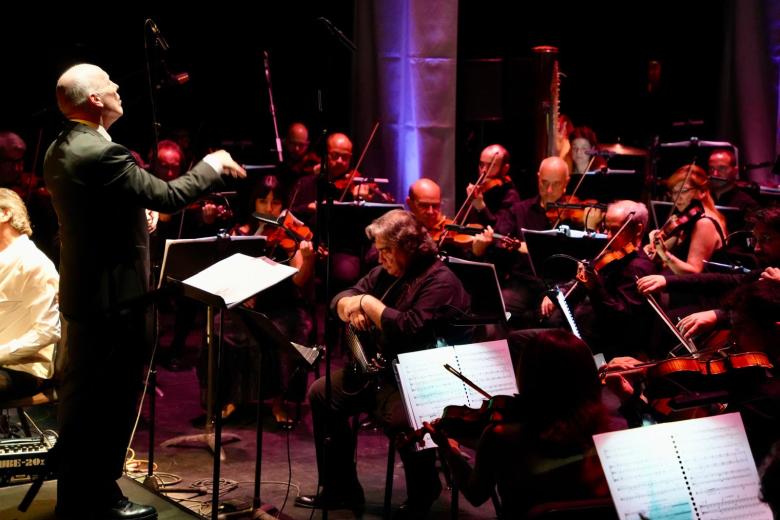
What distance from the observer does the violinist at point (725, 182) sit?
22.6ft

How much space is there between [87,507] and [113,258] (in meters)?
0.95

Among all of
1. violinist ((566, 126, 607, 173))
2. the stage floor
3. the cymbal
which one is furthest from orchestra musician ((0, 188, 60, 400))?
the cymbal

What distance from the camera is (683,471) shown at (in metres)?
2.55

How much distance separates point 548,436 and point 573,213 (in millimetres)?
3933

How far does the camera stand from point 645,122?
413 inches

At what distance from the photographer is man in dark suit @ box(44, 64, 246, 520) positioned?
3.33 metres

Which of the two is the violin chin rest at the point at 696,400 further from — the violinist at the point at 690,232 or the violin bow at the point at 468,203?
the violin bow at the point at 468,203

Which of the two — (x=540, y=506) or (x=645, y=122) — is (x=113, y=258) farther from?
(x=645, y=122)

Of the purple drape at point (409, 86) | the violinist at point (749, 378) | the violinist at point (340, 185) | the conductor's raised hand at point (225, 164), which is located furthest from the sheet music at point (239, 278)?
the purple drape at point (409, 86)

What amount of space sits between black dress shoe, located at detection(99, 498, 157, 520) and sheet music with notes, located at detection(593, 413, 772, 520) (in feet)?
6.46

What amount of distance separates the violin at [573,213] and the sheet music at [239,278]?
290 cm

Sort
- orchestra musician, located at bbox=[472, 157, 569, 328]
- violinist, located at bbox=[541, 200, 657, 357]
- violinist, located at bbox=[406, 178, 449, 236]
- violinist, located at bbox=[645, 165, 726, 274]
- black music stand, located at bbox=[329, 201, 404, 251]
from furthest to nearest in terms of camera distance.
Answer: violinist, located at bbox=[406, 178, 449, 236]
black music stand, located at bbox=[329, 201, 404, 251]
orchestra musician, located at bbox=[472, 157, 569, 328]
violinist, located at bbox=[645, 165, 726, 274]
violinist, located at bbox=[541, 200, 657, 357]

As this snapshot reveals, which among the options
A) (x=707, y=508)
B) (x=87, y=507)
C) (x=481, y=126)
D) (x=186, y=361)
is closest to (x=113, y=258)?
(x=87, y=507)

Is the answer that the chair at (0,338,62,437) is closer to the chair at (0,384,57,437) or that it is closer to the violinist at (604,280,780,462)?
the chair at (0,384,57,437)
